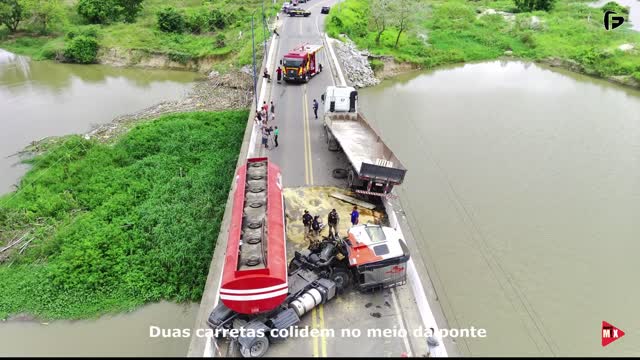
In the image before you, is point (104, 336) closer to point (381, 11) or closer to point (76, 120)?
point (76, 120)

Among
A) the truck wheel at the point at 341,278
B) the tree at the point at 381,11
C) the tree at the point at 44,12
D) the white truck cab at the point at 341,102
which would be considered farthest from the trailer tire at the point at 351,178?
the tree at the point at 44,12

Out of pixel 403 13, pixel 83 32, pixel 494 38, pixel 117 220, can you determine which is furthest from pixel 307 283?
pixel 83 32

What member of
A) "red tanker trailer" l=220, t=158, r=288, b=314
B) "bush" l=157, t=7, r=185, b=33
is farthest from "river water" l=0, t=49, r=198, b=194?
"red tanker trailer" l=220, t=158, r=288, b=314

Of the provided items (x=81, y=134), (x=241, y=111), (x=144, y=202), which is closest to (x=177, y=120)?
(x=241, y=111)

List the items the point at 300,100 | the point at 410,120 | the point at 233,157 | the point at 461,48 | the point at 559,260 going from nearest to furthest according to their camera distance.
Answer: the point at 559,260, the point at 233,157, the point at 300,100, the point at 410,120, the point at 461,48

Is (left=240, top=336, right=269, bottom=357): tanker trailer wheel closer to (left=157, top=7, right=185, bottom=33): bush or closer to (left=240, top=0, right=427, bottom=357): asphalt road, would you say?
(left=240, top=0, right=427, bottom=357): asphalt road

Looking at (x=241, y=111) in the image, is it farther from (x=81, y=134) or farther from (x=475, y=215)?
(x=475, y=215)
